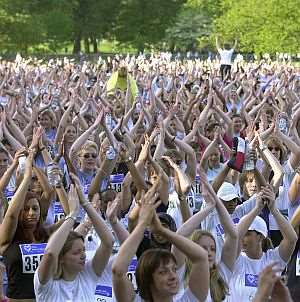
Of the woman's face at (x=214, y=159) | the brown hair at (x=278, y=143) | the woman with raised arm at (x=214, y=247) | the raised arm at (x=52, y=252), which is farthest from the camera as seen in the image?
the brown hair at (x=278, y=143)

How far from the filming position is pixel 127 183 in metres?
8.17

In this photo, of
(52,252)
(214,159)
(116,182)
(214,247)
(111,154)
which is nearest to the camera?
(52,252)

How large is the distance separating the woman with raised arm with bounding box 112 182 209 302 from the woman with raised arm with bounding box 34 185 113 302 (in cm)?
47

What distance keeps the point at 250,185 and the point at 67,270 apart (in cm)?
292

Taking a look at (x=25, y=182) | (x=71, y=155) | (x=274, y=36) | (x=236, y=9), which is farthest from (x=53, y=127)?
(x=236, y=9)

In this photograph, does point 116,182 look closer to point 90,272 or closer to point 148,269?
point 90,272

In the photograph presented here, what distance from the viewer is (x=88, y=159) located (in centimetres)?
906

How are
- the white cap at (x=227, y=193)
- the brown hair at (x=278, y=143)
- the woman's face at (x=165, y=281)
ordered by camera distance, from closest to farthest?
the woman's face at (x=165, y=281) < the white cap at (x=227, y=193) < the brown hair at (x=278, y=143)

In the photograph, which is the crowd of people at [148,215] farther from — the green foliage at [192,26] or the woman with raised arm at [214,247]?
the green foliage at [192,26]

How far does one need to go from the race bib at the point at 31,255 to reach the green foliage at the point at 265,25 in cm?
3904

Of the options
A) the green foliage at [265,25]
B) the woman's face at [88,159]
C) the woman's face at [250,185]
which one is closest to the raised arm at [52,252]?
A: the woman's face at [250,185]

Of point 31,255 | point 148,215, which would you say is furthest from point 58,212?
point 148,215

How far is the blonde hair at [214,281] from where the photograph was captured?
5.91 meters

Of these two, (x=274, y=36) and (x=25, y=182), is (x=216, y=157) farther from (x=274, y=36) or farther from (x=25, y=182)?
(x=274, y=36)
